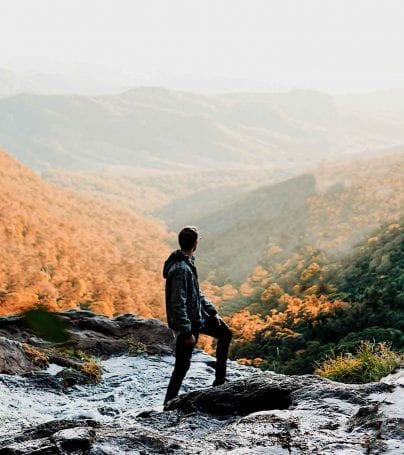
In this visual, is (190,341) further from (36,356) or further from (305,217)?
(305,217)

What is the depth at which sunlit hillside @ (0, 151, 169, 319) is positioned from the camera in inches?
846

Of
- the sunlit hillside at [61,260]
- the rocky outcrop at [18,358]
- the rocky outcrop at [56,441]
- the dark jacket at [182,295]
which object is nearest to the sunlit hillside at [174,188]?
the sunlit hillside at [61,260]

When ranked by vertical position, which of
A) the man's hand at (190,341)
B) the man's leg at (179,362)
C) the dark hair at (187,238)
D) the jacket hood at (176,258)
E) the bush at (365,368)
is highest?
the dark hair at (187,238)

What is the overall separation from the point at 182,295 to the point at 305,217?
47193 millimetres

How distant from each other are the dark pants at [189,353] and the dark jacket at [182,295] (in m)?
0.19

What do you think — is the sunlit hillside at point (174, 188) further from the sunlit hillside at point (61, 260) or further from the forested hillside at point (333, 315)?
the forested hillside at point (333, 315)

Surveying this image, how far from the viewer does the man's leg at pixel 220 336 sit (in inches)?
302

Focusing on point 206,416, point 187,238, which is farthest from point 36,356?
point 206,416

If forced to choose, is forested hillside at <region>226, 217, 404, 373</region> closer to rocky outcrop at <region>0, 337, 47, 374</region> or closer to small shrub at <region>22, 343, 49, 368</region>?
small shrub at <region>22, 343, 49, 368</region>

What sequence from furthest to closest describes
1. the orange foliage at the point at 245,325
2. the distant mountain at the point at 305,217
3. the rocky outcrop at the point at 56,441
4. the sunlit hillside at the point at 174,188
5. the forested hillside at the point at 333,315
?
the sunlit hillside at the point at 174,188, the distant mountain at the point at 305,217, the orange foliage at the point at 245,325, the forested hillside at the point at 333,315, the rocky outcrop at the point at 56,441

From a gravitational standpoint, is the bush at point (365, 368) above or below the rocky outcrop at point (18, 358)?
above

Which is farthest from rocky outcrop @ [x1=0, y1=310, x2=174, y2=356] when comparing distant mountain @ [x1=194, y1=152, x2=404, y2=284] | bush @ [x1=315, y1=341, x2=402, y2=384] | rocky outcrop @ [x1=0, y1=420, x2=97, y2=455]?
distant mountain @ [x1=194, y1=152, x2=404, y2=284]

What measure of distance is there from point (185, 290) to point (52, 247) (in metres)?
24.7

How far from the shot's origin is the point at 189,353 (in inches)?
288
